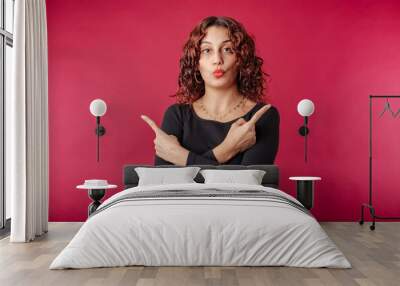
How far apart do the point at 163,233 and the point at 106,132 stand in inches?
114

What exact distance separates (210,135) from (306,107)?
116cm

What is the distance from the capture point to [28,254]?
475 cm

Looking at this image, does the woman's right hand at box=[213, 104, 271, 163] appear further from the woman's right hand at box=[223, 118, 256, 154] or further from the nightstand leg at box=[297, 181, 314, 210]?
the nightstand leg at box=[297, 181, 314, 210]

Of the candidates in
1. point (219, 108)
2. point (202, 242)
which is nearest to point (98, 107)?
point (219, 108)

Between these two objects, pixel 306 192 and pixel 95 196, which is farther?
pixel 306 192

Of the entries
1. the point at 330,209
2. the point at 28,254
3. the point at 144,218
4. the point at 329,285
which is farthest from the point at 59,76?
the point at 329,285

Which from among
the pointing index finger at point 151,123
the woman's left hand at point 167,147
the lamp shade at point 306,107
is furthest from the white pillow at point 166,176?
the lamp shade at point 306,107

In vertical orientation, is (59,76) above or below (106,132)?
above

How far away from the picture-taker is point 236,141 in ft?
20.7

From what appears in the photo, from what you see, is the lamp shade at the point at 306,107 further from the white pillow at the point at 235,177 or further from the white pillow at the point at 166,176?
the white pillow at the point at 166,176

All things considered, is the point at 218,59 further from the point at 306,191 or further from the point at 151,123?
the point at 306,191

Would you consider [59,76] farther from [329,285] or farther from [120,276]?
[329,285]

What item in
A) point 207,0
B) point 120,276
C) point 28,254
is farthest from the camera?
point 207,0

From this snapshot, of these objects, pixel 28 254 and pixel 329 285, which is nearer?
pixel 329 285
